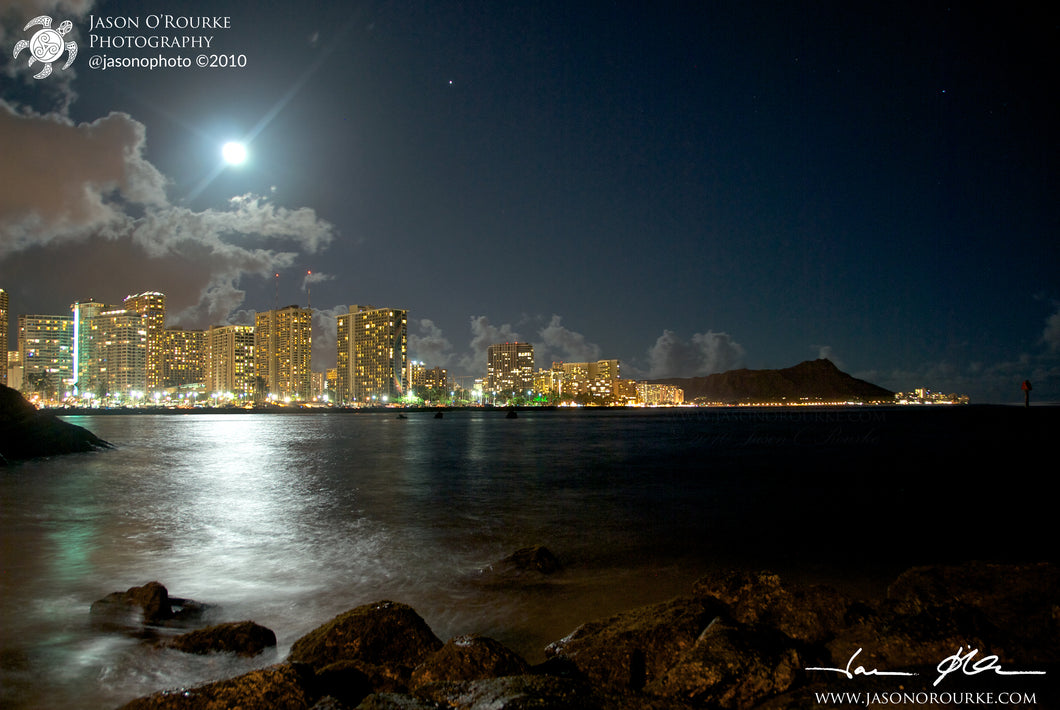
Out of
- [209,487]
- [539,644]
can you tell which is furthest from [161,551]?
[209,487]

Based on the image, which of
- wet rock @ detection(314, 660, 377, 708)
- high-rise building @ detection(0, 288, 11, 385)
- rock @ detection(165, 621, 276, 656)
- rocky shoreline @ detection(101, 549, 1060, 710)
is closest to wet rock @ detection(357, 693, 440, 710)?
rocky shoreline @ detection(101, 549, 1060, 710)

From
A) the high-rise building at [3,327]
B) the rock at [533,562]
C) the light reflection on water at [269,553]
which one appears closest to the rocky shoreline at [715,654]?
the light reflection on water at [269,553]

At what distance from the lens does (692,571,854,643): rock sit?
6387 millimetres

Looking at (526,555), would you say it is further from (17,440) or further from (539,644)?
(17,440)

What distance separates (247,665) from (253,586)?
14.1 ft

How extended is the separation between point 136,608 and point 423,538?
23.5ft

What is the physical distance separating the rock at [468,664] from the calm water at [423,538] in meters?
2.20

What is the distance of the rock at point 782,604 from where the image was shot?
639cm

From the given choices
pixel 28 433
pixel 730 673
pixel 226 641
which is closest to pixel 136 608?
pixel 226 641

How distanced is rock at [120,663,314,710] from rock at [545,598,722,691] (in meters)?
2.38

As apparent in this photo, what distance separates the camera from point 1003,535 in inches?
632

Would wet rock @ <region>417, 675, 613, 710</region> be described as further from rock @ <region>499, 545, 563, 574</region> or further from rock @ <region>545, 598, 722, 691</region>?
rock @ <region>499, 545, 563, 574</region>

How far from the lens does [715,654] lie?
4.93 metres
